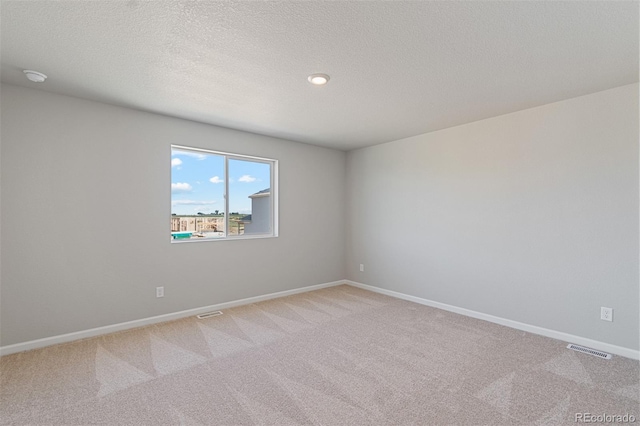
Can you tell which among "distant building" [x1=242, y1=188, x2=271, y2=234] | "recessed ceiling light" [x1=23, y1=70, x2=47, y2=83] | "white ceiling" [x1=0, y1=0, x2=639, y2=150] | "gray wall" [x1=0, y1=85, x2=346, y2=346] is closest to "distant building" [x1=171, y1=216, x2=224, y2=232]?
"gray wall" [x1=0, y1=85, x2=346, y2=346]

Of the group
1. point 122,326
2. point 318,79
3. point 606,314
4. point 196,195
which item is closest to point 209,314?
point 122,326

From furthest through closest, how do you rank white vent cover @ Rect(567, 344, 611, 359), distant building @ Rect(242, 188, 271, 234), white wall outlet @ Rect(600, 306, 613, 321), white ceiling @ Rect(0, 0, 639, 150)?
distant building @ Rect(242, 188, 271, 234), white wall outlet @ Rect(600, 306, 613, 321), white vent cover @ Rect(567, 344, 611, 359), white ceiling @ Rect(0, 0, 639, 150)

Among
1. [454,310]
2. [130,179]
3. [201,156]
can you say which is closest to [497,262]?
[454,310]

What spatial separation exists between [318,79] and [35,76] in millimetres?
2249

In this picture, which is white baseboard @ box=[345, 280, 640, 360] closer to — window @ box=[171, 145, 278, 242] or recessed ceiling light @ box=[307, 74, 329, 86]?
window @ box=[171, 145, 278, 242]

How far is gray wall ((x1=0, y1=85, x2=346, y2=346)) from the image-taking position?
8.92ft

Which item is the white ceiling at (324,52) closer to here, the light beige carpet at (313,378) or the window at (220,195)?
the window at (220,195)

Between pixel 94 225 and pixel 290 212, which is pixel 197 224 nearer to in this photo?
pixel 94 225

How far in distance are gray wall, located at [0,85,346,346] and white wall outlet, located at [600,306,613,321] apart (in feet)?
12.2

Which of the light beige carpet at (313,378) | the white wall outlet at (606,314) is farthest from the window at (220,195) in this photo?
the white wall outlet at (606,314)

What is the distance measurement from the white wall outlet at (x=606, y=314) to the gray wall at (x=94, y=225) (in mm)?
3720

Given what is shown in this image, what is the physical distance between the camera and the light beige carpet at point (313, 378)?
6.26ft

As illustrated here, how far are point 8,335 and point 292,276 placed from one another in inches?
120

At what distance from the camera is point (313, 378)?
2311mm
